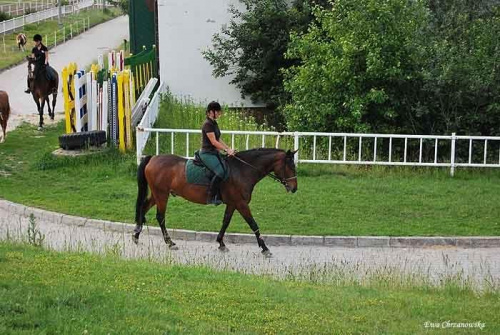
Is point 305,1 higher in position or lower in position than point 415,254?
higher

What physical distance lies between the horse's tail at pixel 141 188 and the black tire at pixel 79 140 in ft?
17.7

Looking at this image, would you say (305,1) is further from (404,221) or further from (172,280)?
(172,280)

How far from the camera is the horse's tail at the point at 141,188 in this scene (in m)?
13.5

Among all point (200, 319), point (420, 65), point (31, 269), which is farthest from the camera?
point (420, 65)


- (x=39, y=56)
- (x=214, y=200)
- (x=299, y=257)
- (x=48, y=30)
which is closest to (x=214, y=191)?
(x=214, y=200)

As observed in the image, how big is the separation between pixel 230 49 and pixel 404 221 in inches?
542

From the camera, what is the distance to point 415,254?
13.2 m

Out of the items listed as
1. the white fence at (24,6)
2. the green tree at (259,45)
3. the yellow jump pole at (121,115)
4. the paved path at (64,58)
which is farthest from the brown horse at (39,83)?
the white fence at (24,6)

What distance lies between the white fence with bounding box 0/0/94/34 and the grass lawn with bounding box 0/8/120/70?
40 centimetres

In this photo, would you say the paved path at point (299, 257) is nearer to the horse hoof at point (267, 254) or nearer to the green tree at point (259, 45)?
the horse hoof at point (267, 254)

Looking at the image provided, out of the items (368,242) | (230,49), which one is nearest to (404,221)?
(368,242)

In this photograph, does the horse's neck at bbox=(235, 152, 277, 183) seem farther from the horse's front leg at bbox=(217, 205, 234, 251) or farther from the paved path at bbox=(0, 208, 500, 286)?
the paved path at bbox=(0, 208, 500, 286)

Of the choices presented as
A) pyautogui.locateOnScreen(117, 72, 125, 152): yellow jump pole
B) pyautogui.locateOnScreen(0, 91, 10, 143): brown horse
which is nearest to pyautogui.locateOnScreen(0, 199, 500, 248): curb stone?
pyautogui.locateOnScreen(117, 72, 125, 152): yellow jump pole

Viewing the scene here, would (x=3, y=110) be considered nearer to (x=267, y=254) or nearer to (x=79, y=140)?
(x=79, y=140)
